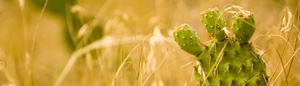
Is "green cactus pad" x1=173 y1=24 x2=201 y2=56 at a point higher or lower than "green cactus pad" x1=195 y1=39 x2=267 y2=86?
higher

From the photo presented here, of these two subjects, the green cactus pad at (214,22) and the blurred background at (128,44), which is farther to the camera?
the blurred background at (128,44)

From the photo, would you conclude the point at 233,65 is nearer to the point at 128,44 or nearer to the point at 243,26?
the point at 243,26

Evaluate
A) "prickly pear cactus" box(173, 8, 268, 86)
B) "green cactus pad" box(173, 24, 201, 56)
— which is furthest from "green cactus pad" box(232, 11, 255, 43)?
"green cactus pad" box(173, 24, 201, 56)

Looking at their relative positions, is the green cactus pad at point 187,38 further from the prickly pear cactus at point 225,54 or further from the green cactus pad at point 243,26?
the green cactus pad at point 243,26

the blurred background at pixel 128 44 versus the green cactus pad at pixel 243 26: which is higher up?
the green cactus pad at pixel 243 26

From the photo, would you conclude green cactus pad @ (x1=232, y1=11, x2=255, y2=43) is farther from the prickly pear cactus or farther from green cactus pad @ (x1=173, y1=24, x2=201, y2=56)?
green cactus pad @ (x1=173, y1=24, x2=201, y2=56)

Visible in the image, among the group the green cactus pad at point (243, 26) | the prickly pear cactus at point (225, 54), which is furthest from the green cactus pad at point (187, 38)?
the green cactus pad at point (243, 26)

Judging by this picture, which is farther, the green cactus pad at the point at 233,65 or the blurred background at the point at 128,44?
the blurred background at the point at 128,44

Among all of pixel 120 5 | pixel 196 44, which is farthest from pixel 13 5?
pixel 196 44
